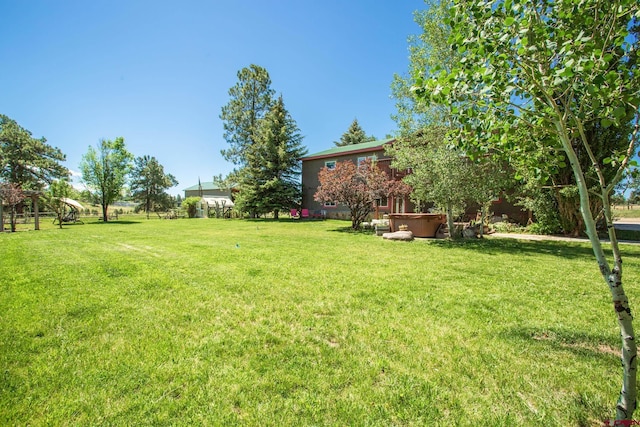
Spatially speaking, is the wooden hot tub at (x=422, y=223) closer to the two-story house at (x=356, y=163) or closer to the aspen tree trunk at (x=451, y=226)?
the aspen tree trunk at (x=451, y=226)

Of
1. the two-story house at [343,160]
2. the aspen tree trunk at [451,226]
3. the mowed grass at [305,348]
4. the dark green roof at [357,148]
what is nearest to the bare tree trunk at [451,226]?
the aspen tree trunk at [451,226]

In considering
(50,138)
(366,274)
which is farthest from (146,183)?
(366,274)

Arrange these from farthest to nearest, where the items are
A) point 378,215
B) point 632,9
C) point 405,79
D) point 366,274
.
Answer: point 378,215, point 405,79, point 366,274, point 632,9

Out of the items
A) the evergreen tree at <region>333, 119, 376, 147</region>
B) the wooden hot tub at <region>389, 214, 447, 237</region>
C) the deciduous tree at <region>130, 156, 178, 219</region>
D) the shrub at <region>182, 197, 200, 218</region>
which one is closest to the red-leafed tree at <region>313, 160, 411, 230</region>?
the wooden hot tub at <region>389, 214, 447, 237</region>

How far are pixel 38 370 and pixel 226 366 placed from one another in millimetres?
1545

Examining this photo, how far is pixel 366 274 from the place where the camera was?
5410 mm

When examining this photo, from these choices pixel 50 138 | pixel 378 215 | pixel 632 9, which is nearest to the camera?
pixel 632 9

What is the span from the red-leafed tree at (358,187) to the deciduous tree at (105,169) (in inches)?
898

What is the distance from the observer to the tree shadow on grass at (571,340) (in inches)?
101

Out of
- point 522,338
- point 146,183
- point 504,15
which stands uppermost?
point 146,183

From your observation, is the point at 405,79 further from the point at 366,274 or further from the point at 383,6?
the point at 366,274

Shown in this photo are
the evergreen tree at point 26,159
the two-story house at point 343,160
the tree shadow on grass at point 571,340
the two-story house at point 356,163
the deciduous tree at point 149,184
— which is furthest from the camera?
the deciduous tree at point 149,184

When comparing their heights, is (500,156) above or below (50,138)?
below

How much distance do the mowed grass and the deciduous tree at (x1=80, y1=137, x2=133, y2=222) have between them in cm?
2503
